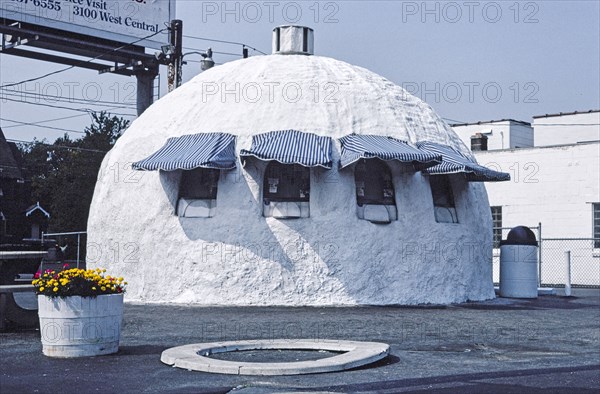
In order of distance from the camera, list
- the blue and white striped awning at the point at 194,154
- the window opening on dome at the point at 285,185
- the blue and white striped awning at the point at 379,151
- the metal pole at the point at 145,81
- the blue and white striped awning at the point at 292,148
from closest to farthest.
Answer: the blue and white striped awning at the point at 292,148 < the blue and white striped awning at the point at 194,154 < the blue and white striped awning at the point at 379,151 < the window opening on dome at the point at 285,185 < the metal pole at the point at 145,81

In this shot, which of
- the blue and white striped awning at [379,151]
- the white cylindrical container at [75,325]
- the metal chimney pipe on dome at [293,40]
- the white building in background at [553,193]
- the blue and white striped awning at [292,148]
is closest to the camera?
the white cylindrical container at [75,325]

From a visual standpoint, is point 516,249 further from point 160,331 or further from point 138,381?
point 138,381

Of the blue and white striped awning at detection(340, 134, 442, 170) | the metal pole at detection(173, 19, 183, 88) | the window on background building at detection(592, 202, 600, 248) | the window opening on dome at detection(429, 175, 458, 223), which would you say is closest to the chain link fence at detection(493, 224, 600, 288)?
the window on background building at detection(592, 202, 600, 248)

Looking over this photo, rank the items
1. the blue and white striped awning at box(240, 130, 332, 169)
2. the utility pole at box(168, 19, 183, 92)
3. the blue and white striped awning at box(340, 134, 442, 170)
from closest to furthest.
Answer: the blue and white striped awning at box(240, 130, 332, 169) → the blue and white striped awning at box(340, 134, 442, 170) → the utility pole at box(168, 19, 183, 92)

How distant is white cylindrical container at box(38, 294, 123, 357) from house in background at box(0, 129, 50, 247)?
44262mm

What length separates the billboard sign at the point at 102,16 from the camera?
32.3 metres

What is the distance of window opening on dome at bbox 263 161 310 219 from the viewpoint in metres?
18.3

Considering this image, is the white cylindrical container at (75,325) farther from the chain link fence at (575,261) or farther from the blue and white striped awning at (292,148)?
the chain link fence at (575,261)

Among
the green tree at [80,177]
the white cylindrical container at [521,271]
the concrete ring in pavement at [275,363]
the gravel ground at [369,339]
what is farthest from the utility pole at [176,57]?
the green tree at [80,177]

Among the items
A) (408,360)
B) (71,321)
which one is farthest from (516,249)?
(71,321)

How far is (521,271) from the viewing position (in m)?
22.1

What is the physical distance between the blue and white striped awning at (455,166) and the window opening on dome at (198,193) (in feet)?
15.3

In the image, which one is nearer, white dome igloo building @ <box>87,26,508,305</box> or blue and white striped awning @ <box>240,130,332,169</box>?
blue and white striped awning @ <box>240,130,332,169</box>

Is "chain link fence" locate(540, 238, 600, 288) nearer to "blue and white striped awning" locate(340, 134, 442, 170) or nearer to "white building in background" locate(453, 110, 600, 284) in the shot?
"white building in background" locate(453, 110, 600, 284)
